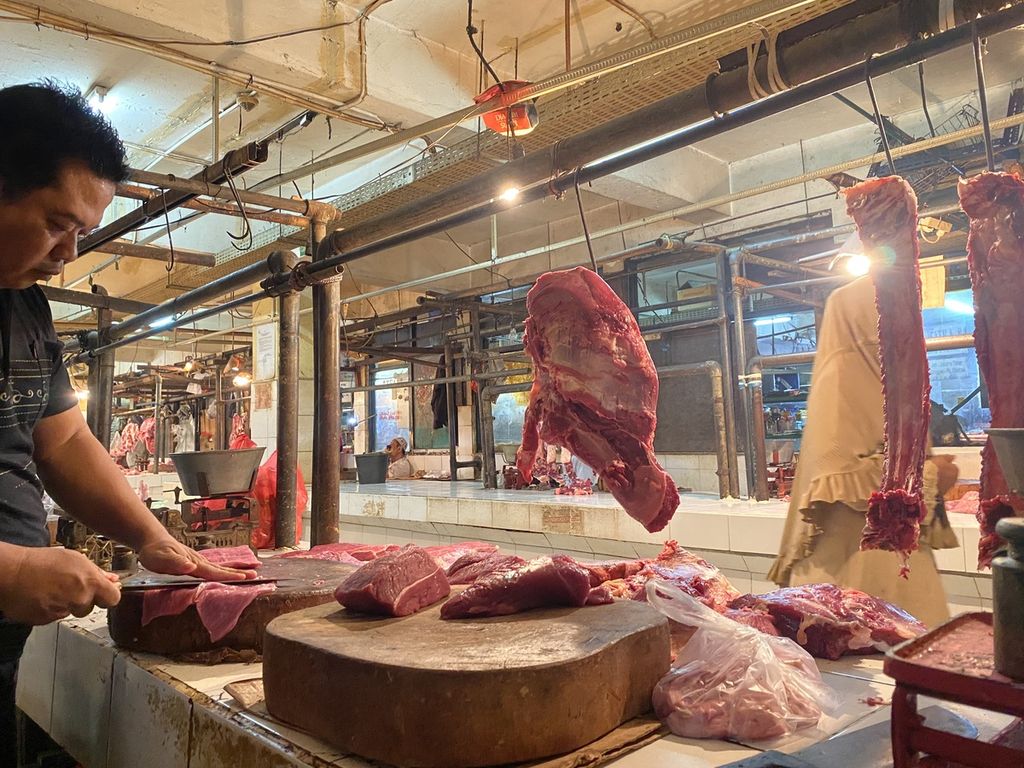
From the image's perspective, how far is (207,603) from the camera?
281 centimetres

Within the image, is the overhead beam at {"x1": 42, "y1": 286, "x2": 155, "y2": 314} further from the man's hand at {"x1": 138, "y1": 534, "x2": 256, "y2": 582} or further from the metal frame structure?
the man's hand at {"x1": 138, "y1": 534, "x2": 256, "y2": 582}

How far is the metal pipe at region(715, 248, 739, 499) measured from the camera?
791 cm

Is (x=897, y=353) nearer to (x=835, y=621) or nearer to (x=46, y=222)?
(x=835, y=621)

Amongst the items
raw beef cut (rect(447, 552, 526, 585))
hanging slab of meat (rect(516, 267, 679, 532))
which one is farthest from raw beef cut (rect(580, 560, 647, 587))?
hanging slab of meat (rect(516, 267, 679, 532))

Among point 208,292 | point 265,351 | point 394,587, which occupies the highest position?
point 265,351

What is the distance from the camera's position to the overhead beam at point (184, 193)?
4.14 metres

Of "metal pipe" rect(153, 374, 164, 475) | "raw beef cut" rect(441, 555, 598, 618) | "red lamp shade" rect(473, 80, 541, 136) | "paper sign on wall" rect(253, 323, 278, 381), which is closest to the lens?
"raw beef cut" rect(441, 555, 598, 618)

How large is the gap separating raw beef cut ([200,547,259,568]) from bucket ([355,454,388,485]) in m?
9.02

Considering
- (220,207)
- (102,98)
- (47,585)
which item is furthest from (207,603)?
(102,98)

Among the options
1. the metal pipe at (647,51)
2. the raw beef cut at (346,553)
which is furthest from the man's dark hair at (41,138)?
the metal pipe at (647,51)

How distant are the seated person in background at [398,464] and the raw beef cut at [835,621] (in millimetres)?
11981

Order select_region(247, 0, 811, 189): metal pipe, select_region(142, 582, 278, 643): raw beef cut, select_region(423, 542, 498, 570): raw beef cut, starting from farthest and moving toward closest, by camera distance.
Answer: select_region(423, 542, 498, 570): raw beef cut < select_region(247, 0, 811, 189): metal pipe < select_region(142, 582, 278, 643): raw beef cut

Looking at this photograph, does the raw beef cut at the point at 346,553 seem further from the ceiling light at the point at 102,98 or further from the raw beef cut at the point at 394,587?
the ceiling light at the point at 102,98

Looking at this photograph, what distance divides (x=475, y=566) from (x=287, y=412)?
2561 mm
